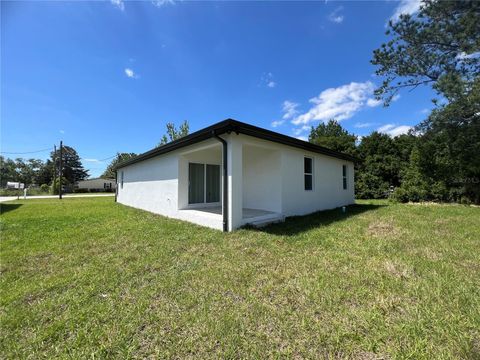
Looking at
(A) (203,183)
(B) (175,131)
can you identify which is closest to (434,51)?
(A) (203,183)

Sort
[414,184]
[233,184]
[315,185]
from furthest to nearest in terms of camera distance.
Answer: [414,184]
[315,185]
[233,184]

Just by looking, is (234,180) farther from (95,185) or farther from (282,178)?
(95,185)

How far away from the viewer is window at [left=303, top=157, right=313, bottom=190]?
329 inches

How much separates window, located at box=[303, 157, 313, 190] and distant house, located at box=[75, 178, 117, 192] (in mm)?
38988

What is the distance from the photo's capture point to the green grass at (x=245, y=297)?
6.22 feet

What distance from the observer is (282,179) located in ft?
23.5

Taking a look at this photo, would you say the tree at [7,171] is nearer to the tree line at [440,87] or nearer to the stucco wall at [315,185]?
the stucco wall at [315,185]

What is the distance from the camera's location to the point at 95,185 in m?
38.6

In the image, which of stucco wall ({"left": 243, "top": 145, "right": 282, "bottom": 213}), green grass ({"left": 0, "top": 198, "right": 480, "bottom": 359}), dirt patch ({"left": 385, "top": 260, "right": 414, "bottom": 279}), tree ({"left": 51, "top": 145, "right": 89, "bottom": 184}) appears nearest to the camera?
green grass ({"left": 0, "top": 198, "right": 480, "bottom": 359})

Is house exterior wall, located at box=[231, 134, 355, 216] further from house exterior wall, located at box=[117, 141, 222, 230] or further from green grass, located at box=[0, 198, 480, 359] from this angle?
green grass, located at box=[0, 198, 480, 359]

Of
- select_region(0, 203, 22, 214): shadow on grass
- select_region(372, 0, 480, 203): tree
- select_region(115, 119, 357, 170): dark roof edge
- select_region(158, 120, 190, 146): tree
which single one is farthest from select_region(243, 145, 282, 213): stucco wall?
select_region(158, 120, 190, 146): tree

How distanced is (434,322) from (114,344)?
2.98 meters

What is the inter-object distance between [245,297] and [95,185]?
44127 mm

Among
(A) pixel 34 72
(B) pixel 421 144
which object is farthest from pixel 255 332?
(B) pixel 421 144
